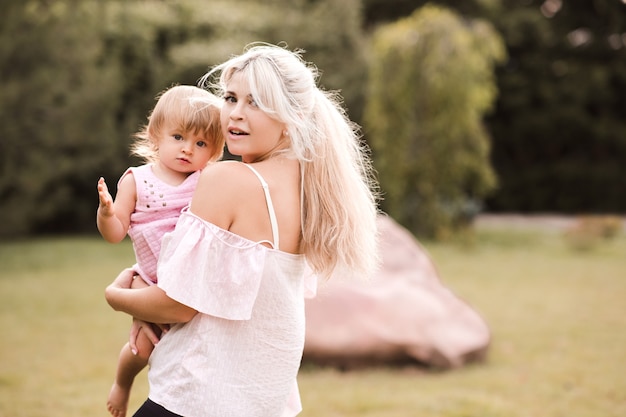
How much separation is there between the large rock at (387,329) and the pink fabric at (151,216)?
3.11 metres

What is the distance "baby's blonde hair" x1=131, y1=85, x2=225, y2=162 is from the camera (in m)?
2.06

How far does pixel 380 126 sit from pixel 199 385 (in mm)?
10934

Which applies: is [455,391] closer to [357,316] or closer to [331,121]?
[357,316]

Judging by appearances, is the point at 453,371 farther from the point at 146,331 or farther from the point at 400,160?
the point at 400,160

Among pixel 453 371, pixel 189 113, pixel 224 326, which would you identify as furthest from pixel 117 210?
pixel 453 371

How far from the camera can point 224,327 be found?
190cm

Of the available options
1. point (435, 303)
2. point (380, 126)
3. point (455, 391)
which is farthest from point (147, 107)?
point (455, 391)

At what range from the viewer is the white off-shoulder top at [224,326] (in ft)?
6.04

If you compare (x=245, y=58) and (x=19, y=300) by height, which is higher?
(x=245, y=58)

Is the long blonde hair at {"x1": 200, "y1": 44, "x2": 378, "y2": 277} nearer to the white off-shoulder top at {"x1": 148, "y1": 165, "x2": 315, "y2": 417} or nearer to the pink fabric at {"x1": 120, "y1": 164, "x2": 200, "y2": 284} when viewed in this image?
the white off-shoulder top at {"x1": 148, "y1": 165, "x2": 315, "y2": 417}

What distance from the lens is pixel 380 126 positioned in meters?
12.6

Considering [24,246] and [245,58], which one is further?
[24,246]

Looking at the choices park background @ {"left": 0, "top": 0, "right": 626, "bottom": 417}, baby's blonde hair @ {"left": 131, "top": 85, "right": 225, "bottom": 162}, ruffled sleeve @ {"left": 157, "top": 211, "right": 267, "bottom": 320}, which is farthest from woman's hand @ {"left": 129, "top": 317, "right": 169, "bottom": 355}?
park background @ {"left": 0, "top": 0, "right": 626, "bottom": 417}

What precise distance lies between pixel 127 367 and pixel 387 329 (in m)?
3.35
